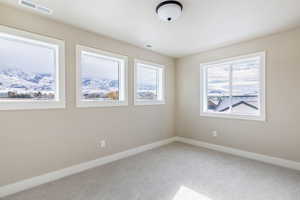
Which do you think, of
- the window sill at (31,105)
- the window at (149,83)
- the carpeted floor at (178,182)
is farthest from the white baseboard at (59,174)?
the window at (149,83)

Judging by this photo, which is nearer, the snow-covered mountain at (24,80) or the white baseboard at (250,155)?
the snow-covered mountain at (24,80)

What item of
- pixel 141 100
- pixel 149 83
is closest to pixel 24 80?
pixel 141 100

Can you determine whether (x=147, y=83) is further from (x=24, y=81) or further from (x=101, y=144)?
(x=24, y=81)

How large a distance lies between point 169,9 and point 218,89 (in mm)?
2581

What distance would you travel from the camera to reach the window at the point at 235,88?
318cm

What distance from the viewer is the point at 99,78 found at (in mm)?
3131

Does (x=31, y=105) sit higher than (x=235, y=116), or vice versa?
(x=31, y=105)

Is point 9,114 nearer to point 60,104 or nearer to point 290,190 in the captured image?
point 60,104

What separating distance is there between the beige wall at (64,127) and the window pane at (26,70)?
23 centimetres

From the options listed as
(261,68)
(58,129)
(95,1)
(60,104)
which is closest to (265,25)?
(261,68)

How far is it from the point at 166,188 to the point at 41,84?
2.50 metres

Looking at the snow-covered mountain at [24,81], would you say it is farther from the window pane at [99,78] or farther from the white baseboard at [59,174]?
the white baseboard at [59,174]

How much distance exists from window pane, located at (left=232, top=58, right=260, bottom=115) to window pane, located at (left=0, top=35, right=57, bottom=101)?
3757 mm

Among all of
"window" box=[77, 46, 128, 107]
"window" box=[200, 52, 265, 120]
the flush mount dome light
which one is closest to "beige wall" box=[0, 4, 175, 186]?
"window" box=[77, 46, 128, 107]
